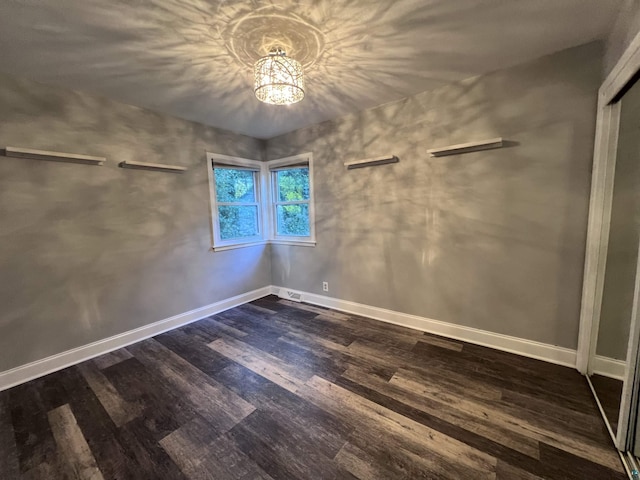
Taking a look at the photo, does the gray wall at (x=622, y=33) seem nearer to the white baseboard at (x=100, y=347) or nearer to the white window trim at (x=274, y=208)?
the white window trim at (x=274, y=208)

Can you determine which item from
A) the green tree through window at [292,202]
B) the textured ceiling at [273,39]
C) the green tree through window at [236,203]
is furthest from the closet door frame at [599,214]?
the green tree through window at [236,203]

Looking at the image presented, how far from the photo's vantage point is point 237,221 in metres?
3.63

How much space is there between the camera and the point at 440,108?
2.37 meters

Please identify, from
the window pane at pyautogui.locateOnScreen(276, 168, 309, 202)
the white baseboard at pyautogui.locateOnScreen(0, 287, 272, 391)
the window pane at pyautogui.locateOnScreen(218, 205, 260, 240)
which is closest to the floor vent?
the white baseboard at pyautogui.locateOnScreen(0, 287, 272, 391)

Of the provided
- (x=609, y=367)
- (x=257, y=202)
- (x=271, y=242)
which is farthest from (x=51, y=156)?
(x=609, y=367)

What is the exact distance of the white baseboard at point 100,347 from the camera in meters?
2.01

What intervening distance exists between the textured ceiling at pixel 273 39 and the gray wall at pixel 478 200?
10.9 inches

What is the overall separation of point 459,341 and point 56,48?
384 cm

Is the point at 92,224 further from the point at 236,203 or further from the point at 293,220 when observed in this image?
the point at 293,220

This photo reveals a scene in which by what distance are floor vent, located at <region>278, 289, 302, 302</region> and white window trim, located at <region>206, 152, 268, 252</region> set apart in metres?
0.82

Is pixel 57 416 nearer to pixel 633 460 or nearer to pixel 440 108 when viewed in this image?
pixel 633 460

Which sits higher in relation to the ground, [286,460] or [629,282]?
[629,282]

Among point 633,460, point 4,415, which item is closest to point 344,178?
point 633,460

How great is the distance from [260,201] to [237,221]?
487 millimetres
